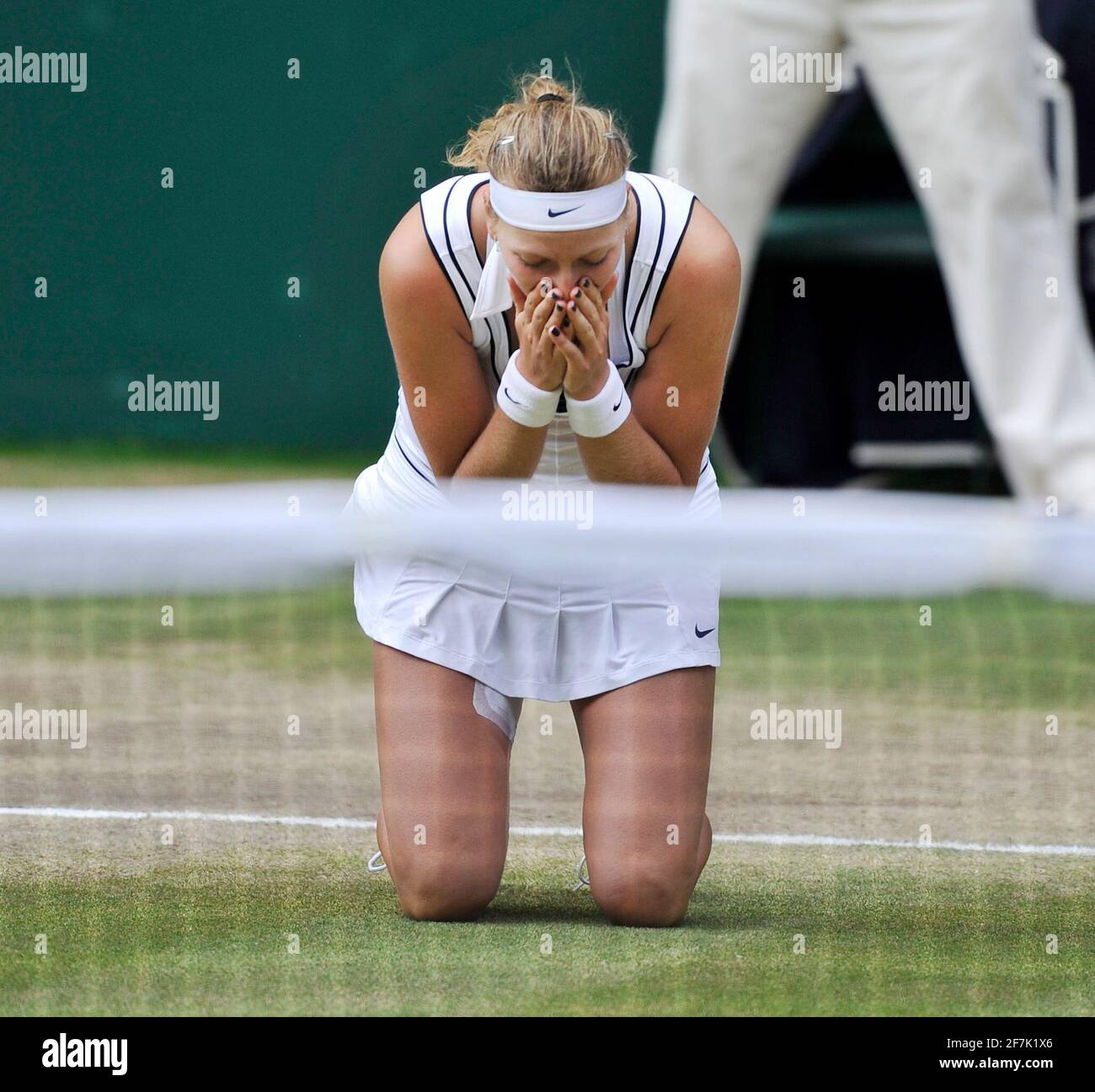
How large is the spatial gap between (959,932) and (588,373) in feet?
3.79

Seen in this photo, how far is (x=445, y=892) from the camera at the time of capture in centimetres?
313

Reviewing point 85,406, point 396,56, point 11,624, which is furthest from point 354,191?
point 11,624

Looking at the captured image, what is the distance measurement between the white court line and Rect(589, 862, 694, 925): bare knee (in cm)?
72

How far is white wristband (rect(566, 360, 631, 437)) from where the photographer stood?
118 inches

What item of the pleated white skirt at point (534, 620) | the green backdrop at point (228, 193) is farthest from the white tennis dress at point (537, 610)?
the green backdrop at point (228, 193)

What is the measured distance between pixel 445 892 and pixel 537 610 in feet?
1.78

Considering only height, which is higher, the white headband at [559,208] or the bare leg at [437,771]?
the white headband at [559,208]

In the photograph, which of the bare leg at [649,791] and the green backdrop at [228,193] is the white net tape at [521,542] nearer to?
the bare leg at [649,791]

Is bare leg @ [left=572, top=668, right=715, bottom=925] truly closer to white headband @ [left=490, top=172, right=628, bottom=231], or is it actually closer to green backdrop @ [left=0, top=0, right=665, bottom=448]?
white headband @ [left=490, top=172, right=628, bottom=231]

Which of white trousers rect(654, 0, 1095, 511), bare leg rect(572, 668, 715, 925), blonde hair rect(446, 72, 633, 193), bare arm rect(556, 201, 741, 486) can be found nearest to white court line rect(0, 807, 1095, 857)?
bare leg rect(572, 668, 715, 925)

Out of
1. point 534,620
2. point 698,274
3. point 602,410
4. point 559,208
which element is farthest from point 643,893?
point 559,208

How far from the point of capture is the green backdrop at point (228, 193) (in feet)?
29.7

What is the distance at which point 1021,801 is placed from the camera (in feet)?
13.8

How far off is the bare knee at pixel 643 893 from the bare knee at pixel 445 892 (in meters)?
0.20
